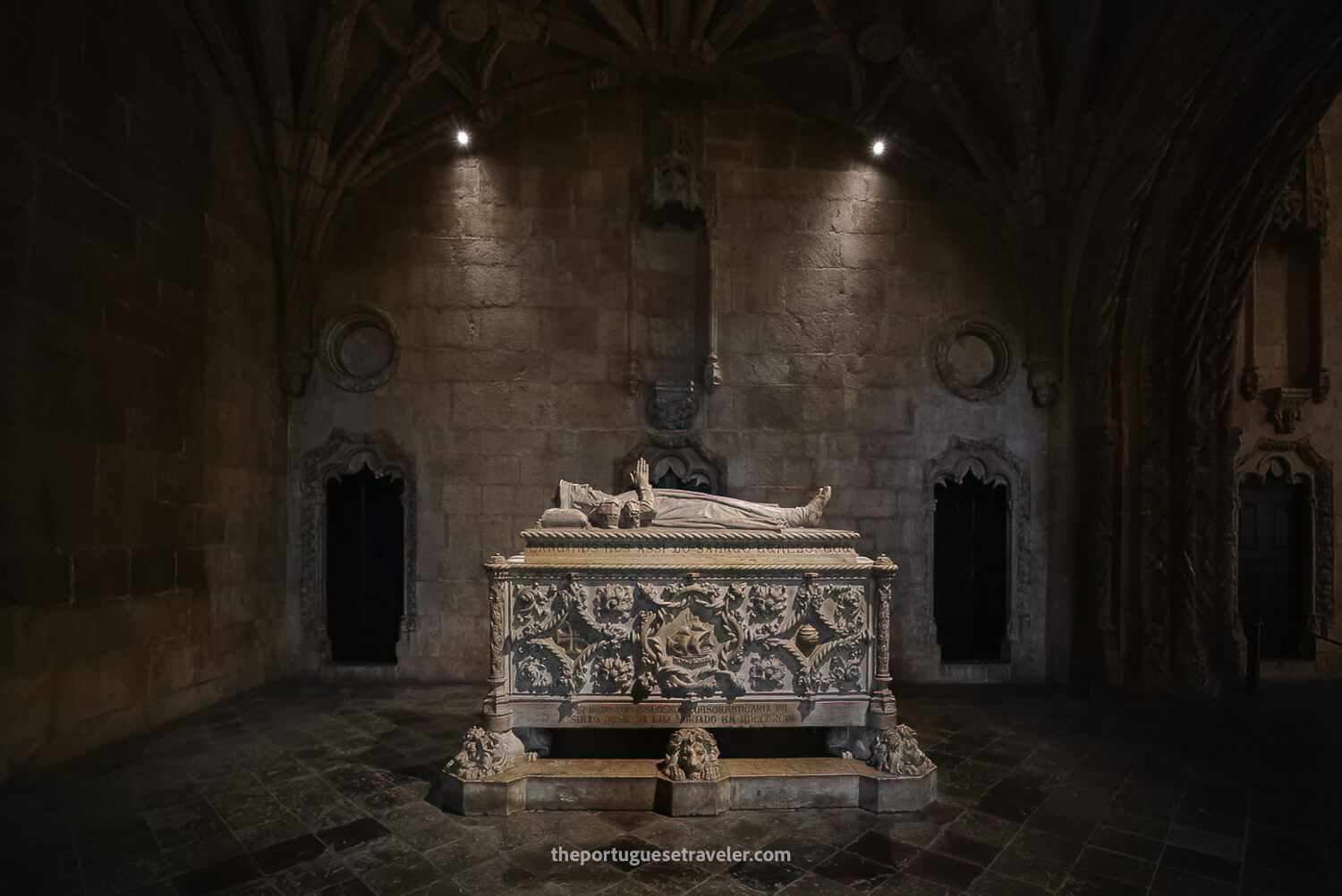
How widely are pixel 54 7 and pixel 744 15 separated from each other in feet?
17.0

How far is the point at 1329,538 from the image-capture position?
22.9ft

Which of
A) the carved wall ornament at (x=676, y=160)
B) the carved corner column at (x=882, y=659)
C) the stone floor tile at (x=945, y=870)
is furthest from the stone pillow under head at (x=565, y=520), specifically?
the carved wall ornament at (x=676, y=160)

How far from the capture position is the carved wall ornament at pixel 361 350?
668 cm

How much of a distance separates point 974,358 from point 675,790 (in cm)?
546

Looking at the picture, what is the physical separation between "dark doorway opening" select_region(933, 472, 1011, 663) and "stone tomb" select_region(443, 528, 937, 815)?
10.6ft

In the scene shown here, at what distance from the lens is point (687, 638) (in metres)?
4.01

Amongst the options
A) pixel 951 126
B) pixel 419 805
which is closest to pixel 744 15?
pixel 951 126

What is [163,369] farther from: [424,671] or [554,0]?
[554,0]

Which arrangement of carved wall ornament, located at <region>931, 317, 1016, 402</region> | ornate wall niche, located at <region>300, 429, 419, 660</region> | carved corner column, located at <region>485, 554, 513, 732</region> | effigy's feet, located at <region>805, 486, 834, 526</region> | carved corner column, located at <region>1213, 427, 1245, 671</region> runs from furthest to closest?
carved wall ornament, located at <region>931, 317, 1016, 402</region> < ornate wall niche, located at <region>300, 429, 419, 660</region> < carved corner column, located at <region>1213, 427, 1245, 671</region> < effigy's feet, located at <region>805, 486, 834, 526</region> < carved corner column, located at <region>485, 554, 513, 732</region>

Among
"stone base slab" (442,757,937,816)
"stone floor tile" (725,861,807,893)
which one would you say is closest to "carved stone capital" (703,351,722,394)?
"stone base slab" (442,757,937,816)

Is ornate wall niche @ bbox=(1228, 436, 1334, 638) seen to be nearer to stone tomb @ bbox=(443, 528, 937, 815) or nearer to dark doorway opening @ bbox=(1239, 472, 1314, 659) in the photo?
dark doorway opening @ bbox=(1239, 472, 1314, 659)

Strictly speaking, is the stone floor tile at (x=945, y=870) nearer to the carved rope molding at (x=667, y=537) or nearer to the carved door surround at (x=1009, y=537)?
the carved rope molding at (x=667, y=537)

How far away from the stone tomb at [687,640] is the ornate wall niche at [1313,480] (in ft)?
18.6

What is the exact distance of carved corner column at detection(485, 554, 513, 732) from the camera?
12.7ft
